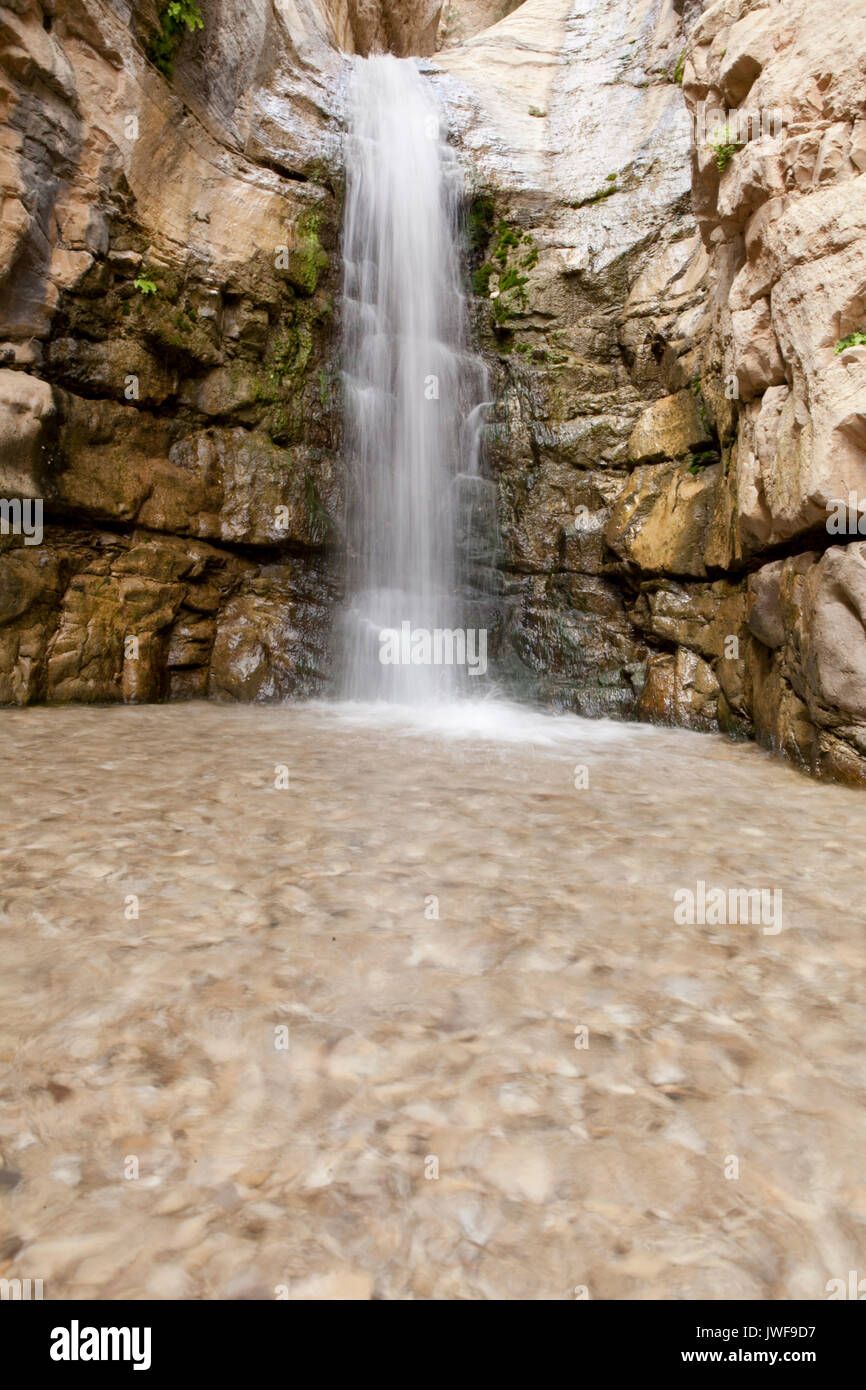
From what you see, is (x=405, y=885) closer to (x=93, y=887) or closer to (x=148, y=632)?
(x=93, y=887)

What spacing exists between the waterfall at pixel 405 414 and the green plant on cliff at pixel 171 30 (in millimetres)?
2448

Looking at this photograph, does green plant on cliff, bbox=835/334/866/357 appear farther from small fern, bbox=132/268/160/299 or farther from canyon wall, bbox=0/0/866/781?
small fern, bbox=132/268/160/299

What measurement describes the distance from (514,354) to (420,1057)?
1016cm

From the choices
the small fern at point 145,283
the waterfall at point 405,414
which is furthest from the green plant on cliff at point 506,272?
the small fern at point 145,283

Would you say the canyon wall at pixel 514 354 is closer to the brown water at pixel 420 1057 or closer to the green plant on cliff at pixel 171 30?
the green plant on cliff at pixel 171 30

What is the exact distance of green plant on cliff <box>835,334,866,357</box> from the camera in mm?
4949

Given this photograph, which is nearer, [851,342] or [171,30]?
[851,342]

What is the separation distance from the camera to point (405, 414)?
1019 centimetres

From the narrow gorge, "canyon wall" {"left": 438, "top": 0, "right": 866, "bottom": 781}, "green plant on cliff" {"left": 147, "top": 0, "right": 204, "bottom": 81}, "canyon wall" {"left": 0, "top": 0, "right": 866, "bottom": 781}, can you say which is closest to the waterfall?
the narrow gorge

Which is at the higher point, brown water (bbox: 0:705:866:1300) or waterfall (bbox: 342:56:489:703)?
waterfall (bbox: 342:56:489:703)

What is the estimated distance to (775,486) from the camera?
5.71 metres

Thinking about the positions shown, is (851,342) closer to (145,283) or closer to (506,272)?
(506,272)

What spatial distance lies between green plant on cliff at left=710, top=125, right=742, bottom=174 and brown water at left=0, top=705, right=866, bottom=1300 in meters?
5.90

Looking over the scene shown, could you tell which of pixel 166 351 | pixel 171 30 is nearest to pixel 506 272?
pixel 171 30
